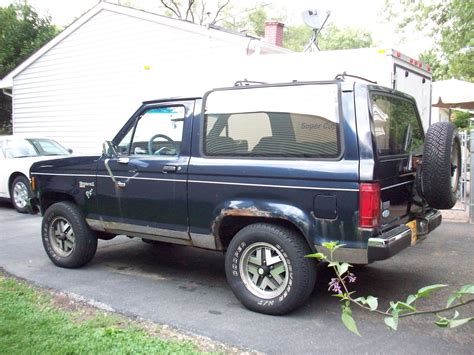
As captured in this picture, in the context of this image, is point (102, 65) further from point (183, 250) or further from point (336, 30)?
point (336, 30)

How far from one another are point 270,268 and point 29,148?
754cm

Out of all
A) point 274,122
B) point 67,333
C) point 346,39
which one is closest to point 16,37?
point 274,122

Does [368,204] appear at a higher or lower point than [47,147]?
lower

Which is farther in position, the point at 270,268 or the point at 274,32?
the point at 274,32

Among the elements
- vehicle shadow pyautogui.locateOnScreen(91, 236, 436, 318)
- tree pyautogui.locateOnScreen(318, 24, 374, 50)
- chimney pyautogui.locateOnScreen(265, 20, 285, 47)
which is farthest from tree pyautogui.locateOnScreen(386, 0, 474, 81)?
tree pyautogui.locateOnScreen(318, 24, 374, 50)

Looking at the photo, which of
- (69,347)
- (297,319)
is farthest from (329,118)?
(69,347)

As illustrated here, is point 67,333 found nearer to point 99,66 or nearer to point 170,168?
point 170,168

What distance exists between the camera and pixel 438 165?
4137mm

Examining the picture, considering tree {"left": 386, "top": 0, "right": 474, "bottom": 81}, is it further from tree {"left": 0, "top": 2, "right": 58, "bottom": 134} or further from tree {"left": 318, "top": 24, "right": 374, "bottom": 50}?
tree {"left": 318, "top": 24, "right": 374, "bottom": 50}

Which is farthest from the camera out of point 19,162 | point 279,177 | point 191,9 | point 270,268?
point 191,9

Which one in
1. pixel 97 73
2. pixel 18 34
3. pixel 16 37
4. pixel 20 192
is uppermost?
pixel 18 34

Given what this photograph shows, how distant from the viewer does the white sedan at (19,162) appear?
9.58 m

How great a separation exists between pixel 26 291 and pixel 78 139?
401 inches

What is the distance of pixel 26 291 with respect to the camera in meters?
4.82
